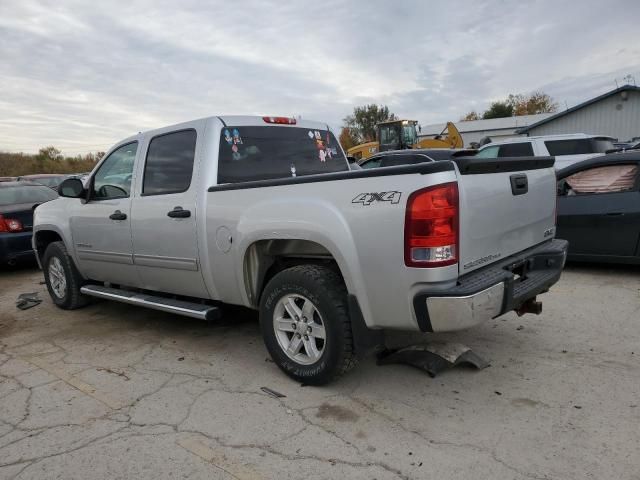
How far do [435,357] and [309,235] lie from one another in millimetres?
1342

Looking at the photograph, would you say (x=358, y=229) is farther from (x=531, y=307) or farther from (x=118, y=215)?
(x=118, y=215)

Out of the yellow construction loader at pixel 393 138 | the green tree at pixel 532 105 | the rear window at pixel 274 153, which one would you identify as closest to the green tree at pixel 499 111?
the green tree at pixel 532 105

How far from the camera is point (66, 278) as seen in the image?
576cm

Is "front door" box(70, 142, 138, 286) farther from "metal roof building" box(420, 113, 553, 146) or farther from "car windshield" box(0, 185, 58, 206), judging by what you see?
"metal roof building" box(420, 113, 553, 146)

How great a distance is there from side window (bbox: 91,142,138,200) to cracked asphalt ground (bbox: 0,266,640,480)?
4.70 ft

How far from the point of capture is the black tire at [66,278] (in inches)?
223

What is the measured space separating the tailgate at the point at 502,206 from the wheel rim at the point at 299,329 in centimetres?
110

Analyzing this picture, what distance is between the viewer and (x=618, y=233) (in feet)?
19.7

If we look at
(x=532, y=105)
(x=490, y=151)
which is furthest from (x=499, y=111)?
(x=490, y=151)

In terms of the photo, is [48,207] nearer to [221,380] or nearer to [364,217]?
[221,380]

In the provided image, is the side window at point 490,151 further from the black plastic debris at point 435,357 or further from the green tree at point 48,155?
the green tree at point 48,155

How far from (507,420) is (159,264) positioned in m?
3.04

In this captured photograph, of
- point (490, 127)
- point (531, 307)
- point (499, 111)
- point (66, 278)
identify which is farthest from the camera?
point (499, 111)

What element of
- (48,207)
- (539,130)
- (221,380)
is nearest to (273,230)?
(221,380)
